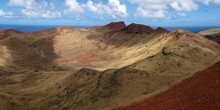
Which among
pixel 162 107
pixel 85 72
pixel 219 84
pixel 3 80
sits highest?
pixel 219 84

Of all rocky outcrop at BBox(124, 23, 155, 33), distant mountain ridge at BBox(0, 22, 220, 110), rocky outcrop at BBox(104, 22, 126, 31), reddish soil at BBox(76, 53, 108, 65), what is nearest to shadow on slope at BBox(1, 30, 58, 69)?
distant mountain ridge at BBox(0, 22, 220, 110)

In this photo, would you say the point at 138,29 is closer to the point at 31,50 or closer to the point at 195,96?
the point at 31,50

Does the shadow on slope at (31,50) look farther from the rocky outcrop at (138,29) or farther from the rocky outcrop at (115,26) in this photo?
the rocky outcrop at (138,29)

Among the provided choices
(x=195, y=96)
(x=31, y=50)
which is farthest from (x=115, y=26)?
(x=195, y=96)

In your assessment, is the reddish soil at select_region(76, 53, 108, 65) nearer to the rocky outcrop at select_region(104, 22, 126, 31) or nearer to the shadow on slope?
the shadow on slope

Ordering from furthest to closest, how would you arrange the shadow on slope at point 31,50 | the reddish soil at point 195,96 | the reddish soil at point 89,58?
the shadow on slope at point 31,50 < the reddish soil at point 89,58 < the reddish soil at point 195,96

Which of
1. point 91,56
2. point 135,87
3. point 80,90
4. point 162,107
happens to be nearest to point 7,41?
point 91,56

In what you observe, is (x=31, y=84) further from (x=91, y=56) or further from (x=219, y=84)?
(x=219, y=84)

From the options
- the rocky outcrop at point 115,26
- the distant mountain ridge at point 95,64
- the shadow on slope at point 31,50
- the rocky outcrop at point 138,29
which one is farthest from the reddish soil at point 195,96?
the rocky outcrop at point 115,26
